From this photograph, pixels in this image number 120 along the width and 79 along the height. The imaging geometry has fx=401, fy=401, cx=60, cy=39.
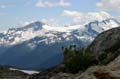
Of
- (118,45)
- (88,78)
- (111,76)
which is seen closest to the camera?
(111,76)

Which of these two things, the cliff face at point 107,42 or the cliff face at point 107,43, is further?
the cliff face at point 107,42

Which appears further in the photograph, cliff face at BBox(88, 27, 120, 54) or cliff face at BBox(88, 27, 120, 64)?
cliff face at BBox(88, 27, 120, 54)

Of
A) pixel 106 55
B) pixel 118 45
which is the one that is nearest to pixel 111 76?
pixel 106 55

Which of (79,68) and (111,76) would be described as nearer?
(111,76)

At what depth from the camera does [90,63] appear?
114312mm

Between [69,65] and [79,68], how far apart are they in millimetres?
3139

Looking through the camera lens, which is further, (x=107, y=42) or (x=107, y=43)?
(x=107, y=42)

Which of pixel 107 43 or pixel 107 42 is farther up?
pixel 107 42

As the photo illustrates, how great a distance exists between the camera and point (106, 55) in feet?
360

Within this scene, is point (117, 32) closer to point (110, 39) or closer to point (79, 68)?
point (110, 39)

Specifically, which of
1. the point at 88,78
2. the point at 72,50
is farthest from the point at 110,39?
the point at 88,78

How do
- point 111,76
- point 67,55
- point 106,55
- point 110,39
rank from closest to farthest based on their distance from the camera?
1. point 111,76
2. point 106,55
3. point 67,55
4. point 110,39

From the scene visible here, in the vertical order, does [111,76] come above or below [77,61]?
above

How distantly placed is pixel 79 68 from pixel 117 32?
3563 centimetres
